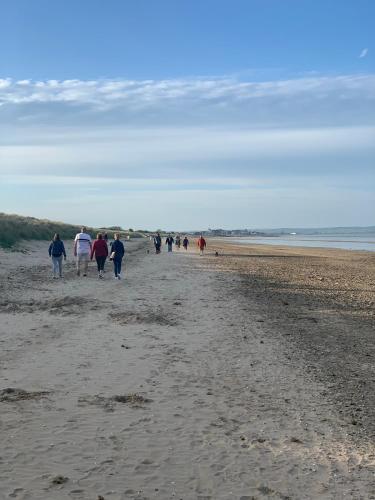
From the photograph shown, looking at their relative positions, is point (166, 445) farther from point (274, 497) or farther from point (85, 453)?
point (274, 497)

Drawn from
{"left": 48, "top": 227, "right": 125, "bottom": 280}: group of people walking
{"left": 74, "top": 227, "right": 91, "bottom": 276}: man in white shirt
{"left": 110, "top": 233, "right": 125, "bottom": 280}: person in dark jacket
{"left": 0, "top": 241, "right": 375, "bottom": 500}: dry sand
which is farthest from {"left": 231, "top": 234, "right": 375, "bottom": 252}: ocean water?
{"left": 0, "top": 241, "right": 375, "bottom": 500}: dry sand

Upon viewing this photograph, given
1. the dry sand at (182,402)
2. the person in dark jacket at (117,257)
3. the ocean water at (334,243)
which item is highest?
the person in dark jacket at (117,257)

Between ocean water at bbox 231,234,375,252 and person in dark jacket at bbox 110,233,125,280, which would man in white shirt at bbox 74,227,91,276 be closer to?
person in dark jacket at bbox 110,233,125,280

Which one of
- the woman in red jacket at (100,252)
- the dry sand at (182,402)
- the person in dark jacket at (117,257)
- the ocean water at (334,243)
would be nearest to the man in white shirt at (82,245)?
the woman in red jacket at (100,252)

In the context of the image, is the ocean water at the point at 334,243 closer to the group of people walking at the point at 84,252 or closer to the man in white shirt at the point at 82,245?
the group of people walking at the point at 84,252

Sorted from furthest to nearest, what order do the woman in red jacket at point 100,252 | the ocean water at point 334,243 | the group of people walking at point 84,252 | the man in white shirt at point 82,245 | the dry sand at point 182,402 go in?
the ocean water at point 334,243 → the woman in red jacket at point 100,252 → the man in white shirt at point 82,245 → the group of people walking at point 84,252 → the dry sand at point 182,402

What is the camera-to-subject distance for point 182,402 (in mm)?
6191

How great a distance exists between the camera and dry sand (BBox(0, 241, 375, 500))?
4324 mm

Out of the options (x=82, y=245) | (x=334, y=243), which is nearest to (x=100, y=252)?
(x=82, y=245)

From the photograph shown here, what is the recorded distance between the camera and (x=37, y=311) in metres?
11.9

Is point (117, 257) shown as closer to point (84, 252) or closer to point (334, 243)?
point (84, 252)

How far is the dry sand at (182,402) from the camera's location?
14.2 feet

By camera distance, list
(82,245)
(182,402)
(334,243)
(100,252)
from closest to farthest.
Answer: (182,402), (82,245), (100,252), (334,243)

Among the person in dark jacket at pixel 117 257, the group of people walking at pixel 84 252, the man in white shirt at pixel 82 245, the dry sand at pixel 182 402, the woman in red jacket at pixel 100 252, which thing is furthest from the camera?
the woman in red jacket at pixel 100 252
